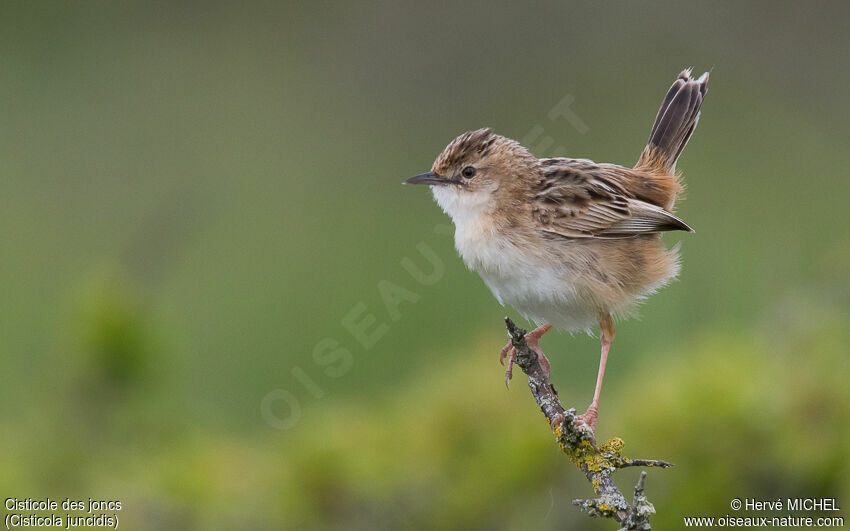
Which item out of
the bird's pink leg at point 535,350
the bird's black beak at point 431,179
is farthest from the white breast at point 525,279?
the bird's black beak at point 431,179

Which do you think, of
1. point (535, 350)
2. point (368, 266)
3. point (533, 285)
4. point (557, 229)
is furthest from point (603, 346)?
point (368, 266)

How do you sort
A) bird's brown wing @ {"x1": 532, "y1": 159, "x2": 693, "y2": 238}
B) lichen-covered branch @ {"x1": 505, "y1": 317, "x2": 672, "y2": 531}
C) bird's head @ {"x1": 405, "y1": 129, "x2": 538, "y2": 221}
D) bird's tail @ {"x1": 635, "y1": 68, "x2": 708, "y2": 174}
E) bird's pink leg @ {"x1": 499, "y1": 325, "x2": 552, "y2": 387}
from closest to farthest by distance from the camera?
1. lichen-covered branch @ {"x1": 505, "y1": 317, "x2": 672, "y2": 531}
2. bird's pink leg @ {"x1": 499, "y1": 325, "x2": 552, "y2": 387}
3. bird's brown wing @ {"x1": 532, "y1": 159, "x2": 693, "y2": 238}
4. bird's head @ {"x1": 405, "y1": 129, "x2": 538, "y2": 221}
5. bird's tail @ {"x1": 635, "y1": 68, "x2": 708, "y2": 174}

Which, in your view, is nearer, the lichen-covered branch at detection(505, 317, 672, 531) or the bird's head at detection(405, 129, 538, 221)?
the lichen-covered branch at detection(505, 317, 672, 531)

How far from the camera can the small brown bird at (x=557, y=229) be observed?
3809mm

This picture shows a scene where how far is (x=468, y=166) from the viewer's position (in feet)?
14.3

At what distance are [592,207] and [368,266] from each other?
5.14m

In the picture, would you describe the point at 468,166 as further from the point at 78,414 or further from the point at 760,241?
the point at 760,241

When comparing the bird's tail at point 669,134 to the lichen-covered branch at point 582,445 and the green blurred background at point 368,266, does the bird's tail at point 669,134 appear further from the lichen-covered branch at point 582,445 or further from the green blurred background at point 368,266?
the lichen-covered branch at point 582,445

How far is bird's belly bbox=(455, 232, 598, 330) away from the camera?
3775 millimetres

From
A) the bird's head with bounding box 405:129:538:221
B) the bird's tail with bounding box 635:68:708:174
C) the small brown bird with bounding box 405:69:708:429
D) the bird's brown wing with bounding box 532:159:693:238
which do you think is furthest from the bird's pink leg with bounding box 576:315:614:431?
the bird's tail with bounding box 635:68:708:174

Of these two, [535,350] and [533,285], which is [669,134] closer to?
[533,285]

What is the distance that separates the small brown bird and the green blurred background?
0.31 metres

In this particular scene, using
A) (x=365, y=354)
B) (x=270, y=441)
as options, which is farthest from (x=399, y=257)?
(x=270, y=441)

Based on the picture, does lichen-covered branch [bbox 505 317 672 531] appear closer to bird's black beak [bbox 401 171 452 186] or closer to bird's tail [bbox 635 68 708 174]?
bird's black beak [bbox 401 171 452 186]
